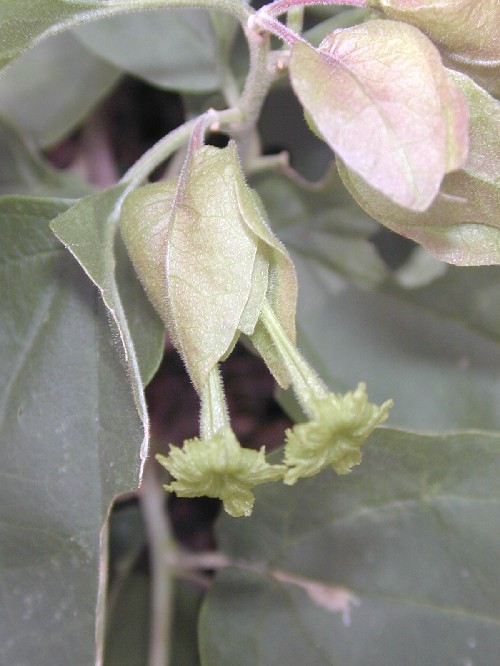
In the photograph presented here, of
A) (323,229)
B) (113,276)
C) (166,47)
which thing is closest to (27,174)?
(166,47)

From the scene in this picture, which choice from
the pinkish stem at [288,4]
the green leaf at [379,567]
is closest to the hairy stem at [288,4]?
the pinkish stem at [288,4]

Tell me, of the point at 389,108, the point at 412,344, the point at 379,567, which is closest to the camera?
the point at 389,108

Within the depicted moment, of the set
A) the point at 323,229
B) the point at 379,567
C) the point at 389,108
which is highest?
the point at 389,108

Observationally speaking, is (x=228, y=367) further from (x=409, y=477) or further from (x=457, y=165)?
(x=457, y=165)

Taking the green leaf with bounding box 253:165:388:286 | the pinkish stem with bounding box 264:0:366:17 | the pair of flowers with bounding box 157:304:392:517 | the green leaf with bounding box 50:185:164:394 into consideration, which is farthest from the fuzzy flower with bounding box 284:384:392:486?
the green leaf with bounding box 253:165:388:286

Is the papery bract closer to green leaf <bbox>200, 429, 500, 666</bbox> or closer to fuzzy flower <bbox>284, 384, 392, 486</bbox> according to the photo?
fuzzy flower <bbox>284, 384, 392, 486</bbox>

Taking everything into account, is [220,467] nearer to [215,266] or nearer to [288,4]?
[215,266]
